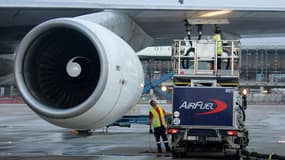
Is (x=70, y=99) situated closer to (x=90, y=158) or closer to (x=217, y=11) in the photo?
(x=217, y=11)

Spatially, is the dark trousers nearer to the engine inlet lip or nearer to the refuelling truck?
the refuelling truck

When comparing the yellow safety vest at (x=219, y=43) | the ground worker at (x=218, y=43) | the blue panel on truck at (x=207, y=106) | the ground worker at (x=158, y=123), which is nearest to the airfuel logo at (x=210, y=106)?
the blue panel on truck at (x=207, y=106)

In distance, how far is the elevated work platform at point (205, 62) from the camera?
485 inches

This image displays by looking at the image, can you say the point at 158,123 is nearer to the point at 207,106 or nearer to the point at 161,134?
the point at 161,134

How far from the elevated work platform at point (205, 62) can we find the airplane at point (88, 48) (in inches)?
83.9

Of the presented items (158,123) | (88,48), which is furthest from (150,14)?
(158,123)

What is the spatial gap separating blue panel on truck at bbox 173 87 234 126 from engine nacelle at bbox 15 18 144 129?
4388mm

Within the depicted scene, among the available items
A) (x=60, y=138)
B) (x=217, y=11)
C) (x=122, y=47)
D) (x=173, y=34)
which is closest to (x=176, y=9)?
(x=217, y=11)

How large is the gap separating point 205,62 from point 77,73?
18.5 feet

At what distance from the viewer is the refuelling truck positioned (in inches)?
473

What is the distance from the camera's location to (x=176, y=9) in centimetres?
891

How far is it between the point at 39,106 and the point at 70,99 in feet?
1.90

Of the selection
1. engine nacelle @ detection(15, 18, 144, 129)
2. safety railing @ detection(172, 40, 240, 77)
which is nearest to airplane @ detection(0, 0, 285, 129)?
engine nacelle @ detection(15, 18, 144, 129)

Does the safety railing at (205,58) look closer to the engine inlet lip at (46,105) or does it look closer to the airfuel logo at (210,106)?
the airfuel logo at (210,106)
